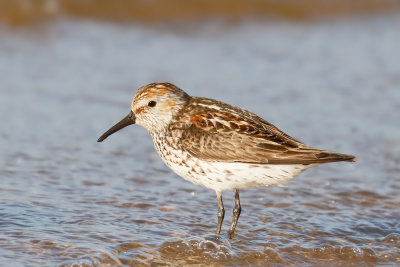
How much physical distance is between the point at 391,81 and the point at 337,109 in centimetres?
177

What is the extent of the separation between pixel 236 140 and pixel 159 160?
2834 mm

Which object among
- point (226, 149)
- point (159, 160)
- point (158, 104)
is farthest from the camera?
point (159, 160)

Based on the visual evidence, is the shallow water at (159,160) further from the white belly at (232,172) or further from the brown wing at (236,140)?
the brown wing at (236,140)

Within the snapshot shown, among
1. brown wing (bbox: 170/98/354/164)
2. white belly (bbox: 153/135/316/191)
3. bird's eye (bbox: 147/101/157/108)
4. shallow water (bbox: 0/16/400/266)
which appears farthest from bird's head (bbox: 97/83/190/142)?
shallow water (bbox: 0/16/400/266)

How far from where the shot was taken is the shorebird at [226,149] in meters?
7.31

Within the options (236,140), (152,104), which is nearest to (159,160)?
(152,104)

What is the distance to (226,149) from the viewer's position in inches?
290

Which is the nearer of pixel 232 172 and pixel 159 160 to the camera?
pixel 232 172

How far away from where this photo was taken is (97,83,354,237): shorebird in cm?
731

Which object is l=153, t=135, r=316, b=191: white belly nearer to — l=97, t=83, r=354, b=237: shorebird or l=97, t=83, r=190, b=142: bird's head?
l=97, t=83, r=354, b=237: shorebird

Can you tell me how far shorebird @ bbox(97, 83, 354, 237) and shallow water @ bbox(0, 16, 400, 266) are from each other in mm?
657

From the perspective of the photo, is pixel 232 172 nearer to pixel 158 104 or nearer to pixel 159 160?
pixel 158 104

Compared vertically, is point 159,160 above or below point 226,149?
below

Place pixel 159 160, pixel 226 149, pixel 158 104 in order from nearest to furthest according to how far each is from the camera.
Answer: pixel 226 149
pixel 158 104
pixel 159 160
